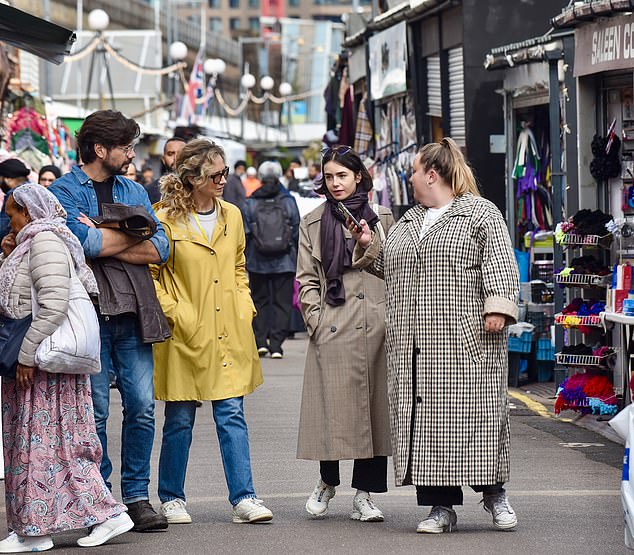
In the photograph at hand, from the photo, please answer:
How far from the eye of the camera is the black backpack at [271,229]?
15891 millimetres

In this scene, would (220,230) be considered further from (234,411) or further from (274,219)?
(274,219)

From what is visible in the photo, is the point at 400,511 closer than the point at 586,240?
Yes

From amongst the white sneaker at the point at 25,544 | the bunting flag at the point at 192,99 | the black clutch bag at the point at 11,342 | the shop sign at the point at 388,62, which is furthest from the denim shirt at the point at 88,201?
the bunting flag at the point at 192,99

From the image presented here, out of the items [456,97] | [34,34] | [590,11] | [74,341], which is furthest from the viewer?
[456,97]

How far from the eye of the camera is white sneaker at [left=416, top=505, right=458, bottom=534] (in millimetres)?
7016

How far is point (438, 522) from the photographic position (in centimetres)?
702

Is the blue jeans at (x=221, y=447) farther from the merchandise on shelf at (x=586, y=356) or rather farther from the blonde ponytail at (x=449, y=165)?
the merchandise on shelf at (x=586, y=356)

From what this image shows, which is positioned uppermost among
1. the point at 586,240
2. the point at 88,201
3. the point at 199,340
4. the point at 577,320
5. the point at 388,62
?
the point at 388,62

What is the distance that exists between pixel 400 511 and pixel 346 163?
1803 millimetres

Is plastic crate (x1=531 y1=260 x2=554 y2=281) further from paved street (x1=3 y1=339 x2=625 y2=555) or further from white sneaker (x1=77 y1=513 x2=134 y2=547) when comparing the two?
white sneaker (x1=77 y1=513 x2=134 y2=547)

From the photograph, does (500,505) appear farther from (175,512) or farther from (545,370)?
(545,370)

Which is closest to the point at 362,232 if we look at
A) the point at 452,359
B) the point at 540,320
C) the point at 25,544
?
the point at 452,359

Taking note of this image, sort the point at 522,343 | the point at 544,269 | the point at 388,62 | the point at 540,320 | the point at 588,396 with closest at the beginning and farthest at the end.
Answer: the point at 588,396
the point at 522,343
the point at 540,320
the point at 544,269
the point at 388,62

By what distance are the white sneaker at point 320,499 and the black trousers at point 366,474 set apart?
1.9 inches
